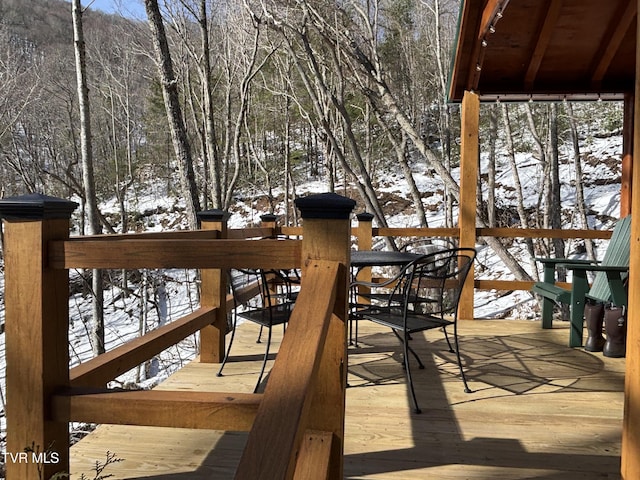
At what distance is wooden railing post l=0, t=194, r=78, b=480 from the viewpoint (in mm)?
1632

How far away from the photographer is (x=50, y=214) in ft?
5.55

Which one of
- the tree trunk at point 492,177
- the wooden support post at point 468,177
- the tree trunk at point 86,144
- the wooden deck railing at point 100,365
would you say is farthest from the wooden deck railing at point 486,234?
the tree trunk at point 492,177

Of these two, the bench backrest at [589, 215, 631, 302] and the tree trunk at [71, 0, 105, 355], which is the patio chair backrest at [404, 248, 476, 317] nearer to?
the bench backrest at [589, 215, 631, 302]

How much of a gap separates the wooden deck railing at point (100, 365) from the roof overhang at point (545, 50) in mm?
2829

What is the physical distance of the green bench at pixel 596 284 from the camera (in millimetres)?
3541

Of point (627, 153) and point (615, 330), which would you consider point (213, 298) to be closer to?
point (615, 330)

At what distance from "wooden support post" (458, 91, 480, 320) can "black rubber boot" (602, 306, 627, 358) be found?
143cm

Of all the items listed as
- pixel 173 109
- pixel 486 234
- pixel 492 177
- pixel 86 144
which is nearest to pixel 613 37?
pixel 486 234

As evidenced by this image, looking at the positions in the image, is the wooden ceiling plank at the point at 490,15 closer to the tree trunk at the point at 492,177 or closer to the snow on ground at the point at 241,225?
the tree trunk at the point at 492,177

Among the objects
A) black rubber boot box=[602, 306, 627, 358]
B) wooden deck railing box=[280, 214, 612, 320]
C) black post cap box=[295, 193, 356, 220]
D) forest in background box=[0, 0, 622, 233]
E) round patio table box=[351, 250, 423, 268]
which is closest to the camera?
black post cap box=[295, 193, 356, 220]

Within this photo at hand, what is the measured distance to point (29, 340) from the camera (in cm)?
164

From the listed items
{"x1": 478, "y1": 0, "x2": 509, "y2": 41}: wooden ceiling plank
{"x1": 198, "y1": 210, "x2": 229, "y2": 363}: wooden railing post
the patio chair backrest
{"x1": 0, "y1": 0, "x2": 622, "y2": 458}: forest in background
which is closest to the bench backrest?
the patio chair backrest

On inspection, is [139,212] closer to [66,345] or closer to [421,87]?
[421,87]

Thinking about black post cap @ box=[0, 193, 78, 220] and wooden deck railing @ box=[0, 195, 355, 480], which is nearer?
wooden deck railing @ box=[0, 195, 355, 480]
